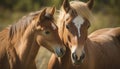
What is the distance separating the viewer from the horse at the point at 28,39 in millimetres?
8422

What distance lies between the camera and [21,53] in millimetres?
8555

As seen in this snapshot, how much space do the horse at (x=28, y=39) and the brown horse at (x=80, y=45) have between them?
0.20 m

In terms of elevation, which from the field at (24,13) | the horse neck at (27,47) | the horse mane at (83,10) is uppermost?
the horse mane at (83,10)

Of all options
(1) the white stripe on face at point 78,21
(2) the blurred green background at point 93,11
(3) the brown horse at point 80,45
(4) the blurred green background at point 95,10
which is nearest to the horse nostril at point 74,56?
(3) the brown horse at point 80,45

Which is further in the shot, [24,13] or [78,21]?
[24,13]

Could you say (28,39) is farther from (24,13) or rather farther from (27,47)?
(24,13)

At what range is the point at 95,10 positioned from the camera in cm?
2264

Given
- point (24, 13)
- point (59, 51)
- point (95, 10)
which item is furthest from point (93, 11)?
point (59, 51)

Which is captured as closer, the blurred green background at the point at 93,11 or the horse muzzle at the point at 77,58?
the horse muzzle at the point at 77,58

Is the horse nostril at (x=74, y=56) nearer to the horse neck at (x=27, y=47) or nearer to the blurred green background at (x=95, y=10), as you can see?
the horse neck at (x=27, y=47)

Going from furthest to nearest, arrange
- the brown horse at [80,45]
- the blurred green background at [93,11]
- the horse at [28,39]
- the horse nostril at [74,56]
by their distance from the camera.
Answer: the blurred green background at [93,11]
the horse at [28,39]
the brown horse at [80,45]
the horse nostril at [74,56]

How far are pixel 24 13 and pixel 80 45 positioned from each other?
16.7 metres

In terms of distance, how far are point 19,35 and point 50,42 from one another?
0.58m

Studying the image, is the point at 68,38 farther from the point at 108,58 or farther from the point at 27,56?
the point at 108,58
